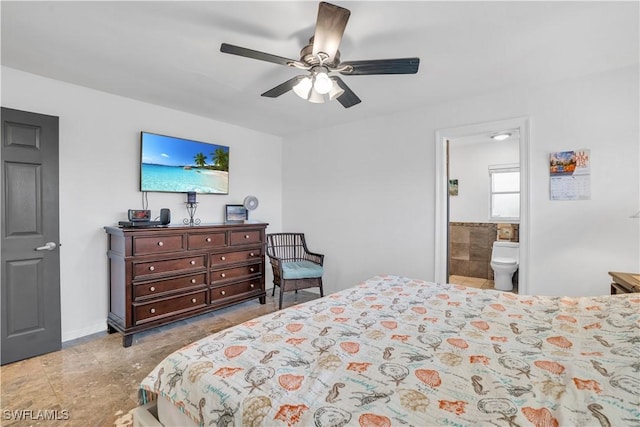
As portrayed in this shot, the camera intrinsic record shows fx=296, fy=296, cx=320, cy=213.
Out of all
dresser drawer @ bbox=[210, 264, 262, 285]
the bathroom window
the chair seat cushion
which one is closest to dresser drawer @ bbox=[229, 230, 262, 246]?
dresser drawer @ bbox=[210, 264, 262, 285]

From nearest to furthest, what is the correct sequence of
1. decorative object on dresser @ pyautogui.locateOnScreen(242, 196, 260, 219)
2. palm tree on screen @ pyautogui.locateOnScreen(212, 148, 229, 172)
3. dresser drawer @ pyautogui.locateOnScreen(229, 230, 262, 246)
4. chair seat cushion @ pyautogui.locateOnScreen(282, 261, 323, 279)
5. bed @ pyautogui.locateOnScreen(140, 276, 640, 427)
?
bed @ pyautogui.locateOnScreen(140, 276, 640, 427)
dresser drawer @ pyautogui.locateOnScreen(229, 230, 262, 246)
chair seat cushion @ pyautogui.locateOnScreen(282, 261, 323, 279)
palm tree on screen @ pyautogui.locateOnScreen(212, 148, 229, 172)
decorative object on dresser @ pyautogui.locateOnScreen(242, 196, 260, 219)

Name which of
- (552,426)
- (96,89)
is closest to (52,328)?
(96,89)

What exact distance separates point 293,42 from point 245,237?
7.67 feet

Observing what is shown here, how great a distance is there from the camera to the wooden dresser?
9.04 feet

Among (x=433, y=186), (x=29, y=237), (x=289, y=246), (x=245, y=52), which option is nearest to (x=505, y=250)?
(x=433, y=186)

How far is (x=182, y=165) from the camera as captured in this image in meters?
3.58

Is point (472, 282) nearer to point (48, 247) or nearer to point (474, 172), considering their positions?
point (474, 172)

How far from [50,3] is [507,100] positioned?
3.69 m

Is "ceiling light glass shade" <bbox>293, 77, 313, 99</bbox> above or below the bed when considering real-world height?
above

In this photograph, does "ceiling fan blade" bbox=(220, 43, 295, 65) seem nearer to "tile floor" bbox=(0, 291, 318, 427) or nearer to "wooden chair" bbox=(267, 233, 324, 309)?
"tile floor" bbox=(0, 291, 318, 427)

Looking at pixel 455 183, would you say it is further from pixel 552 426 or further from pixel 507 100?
pixel 552 426

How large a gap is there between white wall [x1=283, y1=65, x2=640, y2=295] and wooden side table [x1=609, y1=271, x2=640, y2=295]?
0.32 meters

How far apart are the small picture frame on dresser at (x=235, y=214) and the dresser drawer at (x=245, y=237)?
41 centimetres

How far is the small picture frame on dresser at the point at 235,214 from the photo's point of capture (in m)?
4.09
